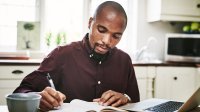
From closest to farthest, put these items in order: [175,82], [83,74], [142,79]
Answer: [83,74] → [142,79] → [175,82]

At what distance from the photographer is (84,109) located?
97cm

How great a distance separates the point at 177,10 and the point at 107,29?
96.2 inches

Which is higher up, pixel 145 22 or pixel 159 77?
pixel 145 22

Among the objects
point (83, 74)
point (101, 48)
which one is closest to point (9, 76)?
point (83, 74)

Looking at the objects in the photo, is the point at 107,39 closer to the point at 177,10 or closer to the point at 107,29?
the point at 107,29

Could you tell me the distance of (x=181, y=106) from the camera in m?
0.98

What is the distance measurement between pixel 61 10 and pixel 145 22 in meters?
1.08

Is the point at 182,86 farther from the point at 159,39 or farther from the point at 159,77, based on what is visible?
the point at 159,39

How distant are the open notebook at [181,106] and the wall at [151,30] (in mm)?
2586

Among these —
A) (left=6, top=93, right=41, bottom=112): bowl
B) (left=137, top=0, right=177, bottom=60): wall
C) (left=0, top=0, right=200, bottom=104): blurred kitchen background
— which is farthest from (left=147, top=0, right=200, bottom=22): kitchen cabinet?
→ (left=6, top=93, right=41, bottom=112): bowl

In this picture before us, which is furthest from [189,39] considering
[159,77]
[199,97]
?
[199,97]

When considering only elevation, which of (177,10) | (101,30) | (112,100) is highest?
(177,10)

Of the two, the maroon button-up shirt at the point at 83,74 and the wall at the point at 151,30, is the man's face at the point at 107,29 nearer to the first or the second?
the maroon button-up shirt at the point at 83,74

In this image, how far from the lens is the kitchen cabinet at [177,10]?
341 centimetres
